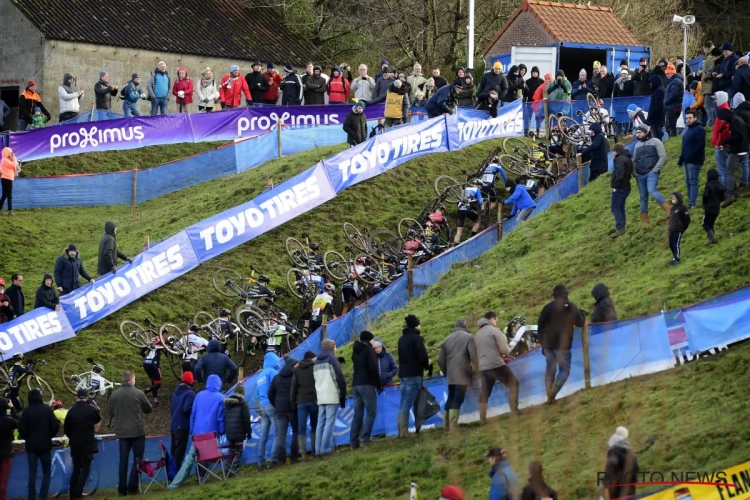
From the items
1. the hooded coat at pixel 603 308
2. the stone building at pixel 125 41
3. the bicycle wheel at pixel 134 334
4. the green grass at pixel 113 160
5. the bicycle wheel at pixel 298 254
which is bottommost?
the bicycle wheel at pixel 134 334

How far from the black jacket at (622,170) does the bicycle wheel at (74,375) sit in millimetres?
10767

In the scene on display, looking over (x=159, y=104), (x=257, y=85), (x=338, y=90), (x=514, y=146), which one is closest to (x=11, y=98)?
(x=159, y=104)

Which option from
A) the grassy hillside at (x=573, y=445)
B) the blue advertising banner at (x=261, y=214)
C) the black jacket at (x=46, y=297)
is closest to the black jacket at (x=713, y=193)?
the grassy hillside at (x=573, y=445)

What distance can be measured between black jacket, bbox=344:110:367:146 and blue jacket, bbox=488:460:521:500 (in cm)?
1991

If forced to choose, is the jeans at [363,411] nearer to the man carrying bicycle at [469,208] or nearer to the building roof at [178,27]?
the man carrying bicycle at [469,208]

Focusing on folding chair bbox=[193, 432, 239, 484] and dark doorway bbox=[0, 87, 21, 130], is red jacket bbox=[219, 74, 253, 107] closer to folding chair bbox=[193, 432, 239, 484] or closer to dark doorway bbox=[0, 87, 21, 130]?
dark doorway bbox=[0, 87, 21, 130]

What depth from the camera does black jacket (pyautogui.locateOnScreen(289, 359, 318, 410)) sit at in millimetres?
19172

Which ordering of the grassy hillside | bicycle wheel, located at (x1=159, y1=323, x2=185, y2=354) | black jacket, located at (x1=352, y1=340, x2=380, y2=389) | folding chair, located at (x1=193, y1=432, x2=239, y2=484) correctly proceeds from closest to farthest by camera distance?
the grassy hillside, black jacket, located at (x1=352, y1=340, x2=380, y2=389), folding chair, located at (x1=193, y1=432, x2=239, y2=484), bicycle wheel, located at (x1=159, y1=323, x2=185, y2=354)

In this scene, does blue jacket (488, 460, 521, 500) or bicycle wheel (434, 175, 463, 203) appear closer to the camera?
blue jacket (488, 460, 521, 500)

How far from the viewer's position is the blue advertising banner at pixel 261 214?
29188 mm

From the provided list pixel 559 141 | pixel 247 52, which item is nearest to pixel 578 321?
pixel 559 141

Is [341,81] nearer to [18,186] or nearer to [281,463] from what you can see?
[18,186]

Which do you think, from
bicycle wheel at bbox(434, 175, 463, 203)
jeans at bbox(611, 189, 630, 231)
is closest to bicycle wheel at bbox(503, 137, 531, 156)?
bicycle wheel at bbox(434, 175, 463, 203)

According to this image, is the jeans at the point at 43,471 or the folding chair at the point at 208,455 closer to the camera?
the folding chair at the point at 208,455
